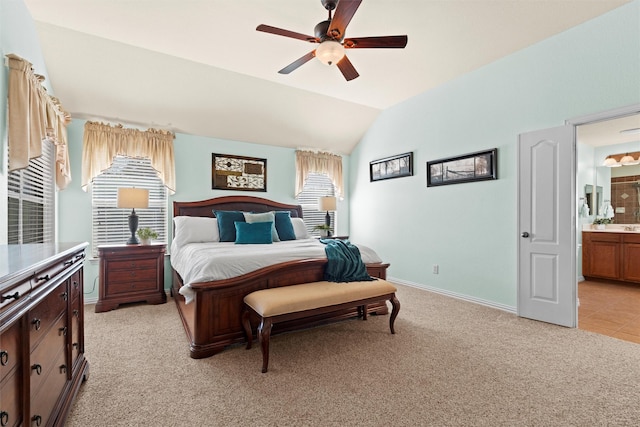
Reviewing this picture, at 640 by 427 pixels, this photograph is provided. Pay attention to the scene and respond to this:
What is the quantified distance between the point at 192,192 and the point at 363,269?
3097 millimetres

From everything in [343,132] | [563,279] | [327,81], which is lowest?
[563,279]

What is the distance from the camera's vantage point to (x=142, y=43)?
11.1ft

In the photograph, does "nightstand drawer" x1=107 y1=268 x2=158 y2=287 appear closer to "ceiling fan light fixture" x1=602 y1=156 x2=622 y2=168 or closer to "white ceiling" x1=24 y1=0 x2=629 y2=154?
"white ceiling" x1=24 y1=0 x2=629 y2=154

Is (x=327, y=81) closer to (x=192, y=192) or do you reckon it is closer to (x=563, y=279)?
(x=192, y=192)

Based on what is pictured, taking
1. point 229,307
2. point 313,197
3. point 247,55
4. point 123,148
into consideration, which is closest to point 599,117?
point 247,55

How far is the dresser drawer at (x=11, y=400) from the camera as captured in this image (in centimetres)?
96

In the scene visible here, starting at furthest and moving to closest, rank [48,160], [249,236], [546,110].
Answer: [249,236] < [48,160] < [546,110]

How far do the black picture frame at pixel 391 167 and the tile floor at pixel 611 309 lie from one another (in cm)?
280

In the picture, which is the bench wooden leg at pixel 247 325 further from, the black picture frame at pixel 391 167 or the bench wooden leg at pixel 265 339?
the black picture frame at pixel 391 167

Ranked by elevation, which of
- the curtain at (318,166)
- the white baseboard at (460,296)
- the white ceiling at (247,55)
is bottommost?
the white baseboard at (460,296)

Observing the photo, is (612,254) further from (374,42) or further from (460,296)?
(374,42)

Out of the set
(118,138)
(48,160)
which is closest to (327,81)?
(118,138)

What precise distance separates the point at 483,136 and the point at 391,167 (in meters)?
1.59

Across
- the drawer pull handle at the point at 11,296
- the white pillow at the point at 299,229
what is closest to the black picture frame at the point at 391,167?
the white pillow at the point at 299,229
